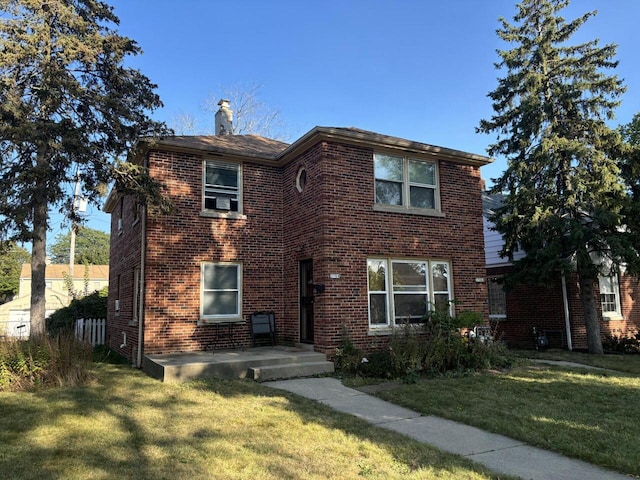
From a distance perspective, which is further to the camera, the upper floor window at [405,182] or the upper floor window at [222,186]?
the upper floor window at [405,182]

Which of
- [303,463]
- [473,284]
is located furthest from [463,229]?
[303,463]

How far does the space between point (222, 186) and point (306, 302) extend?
12.1 feet

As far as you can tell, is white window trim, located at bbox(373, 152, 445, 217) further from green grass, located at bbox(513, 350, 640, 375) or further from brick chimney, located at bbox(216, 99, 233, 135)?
brick chimney, located at bbox(216, 99, 233, 135)

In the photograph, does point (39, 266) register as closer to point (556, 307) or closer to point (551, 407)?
point (551, 407)

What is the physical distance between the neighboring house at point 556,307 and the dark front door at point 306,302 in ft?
22.3

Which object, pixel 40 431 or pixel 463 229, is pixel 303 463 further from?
pixel 463 229

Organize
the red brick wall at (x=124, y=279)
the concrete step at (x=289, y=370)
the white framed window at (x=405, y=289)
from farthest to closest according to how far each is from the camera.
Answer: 1. the red brick wall at (x=124, y=279)
2. the white framed window at (x=405, y=289)
3. the concrete step at (x=289, y=370)

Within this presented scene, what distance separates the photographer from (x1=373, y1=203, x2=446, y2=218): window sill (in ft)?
38.2

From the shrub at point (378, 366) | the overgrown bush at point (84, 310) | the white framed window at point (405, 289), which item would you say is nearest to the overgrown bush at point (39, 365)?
the shrub at point (378, 366)

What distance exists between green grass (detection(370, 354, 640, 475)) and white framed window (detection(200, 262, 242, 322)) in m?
5.00

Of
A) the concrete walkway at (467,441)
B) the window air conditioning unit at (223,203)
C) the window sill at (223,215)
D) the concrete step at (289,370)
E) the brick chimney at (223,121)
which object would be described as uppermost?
the brick chimney at (223,121)

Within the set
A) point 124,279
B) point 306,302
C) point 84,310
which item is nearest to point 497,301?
point 306,302

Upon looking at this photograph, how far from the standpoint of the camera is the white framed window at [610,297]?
1655 centimetres

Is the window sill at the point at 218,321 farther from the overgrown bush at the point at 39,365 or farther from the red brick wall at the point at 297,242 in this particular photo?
the overgrown bush at the point at 39,365
